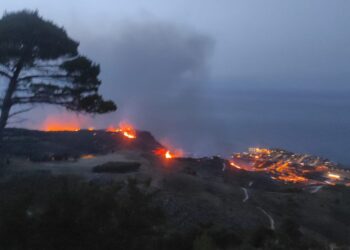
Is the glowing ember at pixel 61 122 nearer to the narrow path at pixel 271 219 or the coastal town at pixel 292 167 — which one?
the coastal town at pixel 292 167

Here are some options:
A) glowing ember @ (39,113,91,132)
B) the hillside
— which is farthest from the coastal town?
glowing ember @ (39,113,91,132)

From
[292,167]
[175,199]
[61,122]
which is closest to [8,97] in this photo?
[175,199]

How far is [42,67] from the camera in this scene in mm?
17984

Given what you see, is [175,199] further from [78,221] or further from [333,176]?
[333,176]

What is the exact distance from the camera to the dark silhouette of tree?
17.5 m

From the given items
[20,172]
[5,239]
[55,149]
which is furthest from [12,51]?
[55,149]

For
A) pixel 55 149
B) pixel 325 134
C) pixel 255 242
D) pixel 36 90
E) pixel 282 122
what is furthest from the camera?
pixel 282 122

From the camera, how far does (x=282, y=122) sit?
142 metres

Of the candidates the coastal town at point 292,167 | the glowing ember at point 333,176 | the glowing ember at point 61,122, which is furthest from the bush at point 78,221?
the glowing ember at point 61,122

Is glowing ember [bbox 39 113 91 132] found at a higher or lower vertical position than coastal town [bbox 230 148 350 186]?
higher

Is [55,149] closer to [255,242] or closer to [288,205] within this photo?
[288,205]

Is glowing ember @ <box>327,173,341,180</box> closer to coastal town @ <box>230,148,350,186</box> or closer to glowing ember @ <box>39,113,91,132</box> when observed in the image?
coastal town @ <box>230,148,350,186</box>

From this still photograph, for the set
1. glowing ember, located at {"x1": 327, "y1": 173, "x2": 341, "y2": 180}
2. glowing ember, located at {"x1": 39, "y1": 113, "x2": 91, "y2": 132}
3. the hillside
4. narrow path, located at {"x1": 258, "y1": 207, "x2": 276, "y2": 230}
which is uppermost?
glowing ember, located at {"x1": 39, "y1": 113, "x2": 91, "y2": 132}

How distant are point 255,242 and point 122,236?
294 inches
